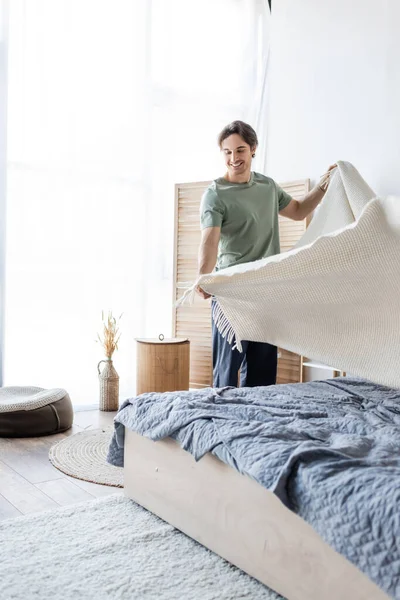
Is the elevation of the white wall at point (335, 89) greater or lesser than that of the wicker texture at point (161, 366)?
greater

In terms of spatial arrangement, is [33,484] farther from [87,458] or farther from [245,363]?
[245,363]

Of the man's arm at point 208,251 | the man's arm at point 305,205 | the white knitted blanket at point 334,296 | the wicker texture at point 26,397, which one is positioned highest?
the man's arm at point 305,205

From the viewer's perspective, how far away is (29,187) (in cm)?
399

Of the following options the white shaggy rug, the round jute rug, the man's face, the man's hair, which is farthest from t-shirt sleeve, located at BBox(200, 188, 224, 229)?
the white shaggy rug

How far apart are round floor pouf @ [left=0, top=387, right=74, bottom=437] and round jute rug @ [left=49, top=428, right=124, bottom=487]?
0.45ft

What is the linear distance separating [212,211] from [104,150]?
163cm

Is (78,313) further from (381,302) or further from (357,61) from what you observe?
(381,302)

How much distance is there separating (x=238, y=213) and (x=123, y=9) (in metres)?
2.09

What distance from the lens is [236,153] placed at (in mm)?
2938

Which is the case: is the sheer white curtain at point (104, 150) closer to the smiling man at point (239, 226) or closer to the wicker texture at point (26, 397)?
the wicker texture at point (26, 397)

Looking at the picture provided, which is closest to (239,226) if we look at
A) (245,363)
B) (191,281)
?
(245,363)

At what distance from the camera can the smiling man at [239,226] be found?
2873mm

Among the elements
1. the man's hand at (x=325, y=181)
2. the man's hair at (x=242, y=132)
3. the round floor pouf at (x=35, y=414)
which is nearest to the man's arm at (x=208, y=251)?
the man's hair at (x=242, y=132)

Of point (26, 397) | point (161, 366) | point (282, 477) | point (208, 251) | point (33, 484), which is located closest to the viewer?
point (282, 477)
